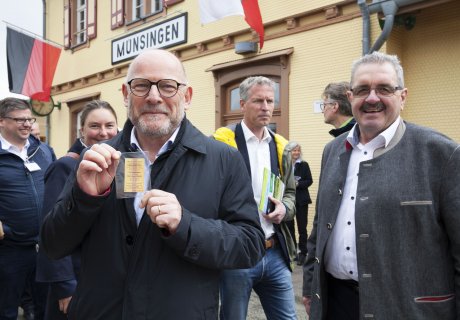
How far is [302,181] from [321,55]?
7.69ft

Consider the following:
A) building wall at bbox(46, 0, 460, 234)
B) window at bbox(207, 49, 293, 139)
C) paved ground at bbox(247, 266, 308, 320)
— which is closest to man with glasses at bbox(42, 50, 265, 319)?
paved ground at bbox(247, 266, 308, 320)

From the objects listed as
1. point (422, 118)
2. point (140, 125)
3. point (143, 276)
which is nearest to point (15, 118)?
point (140, 125)

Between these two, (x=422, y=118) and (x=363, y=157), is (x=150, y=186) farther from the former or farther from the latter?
(x=422, y=118)

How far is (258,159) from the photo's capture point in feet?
Answer: 10.5

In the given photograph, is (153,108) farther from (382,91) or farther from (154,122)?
(382,91)

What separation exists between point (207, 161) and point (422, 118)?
608 centimetres

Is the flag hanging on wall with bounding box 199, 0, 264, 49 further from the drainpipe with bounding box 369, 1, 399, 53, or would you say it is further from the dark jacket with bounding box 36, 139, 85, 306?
the dark jacket with bounding box 36, 139, 85, 306

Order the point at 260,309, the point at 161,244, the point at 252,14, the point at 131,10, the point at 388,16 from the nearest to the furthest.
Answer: the point at 161,244, the point at 260,309, the point at 388,16, the point at 252,14, the point at 131,10

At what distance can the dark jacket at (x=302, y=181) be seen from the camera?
733cm

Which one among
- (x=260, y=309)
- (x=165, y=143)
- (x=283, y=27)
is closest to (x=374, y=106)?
(x=165, y=143)

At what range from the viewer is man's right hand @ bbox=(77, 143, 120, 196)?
5.43ft

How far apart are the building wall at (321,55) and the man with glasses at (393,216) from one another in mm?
5185

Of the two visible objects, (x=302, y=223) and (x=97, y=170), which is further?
(x=302, y=223)

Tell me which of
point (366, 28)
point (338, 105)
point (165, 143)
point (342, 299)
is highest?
point (366, 28)
